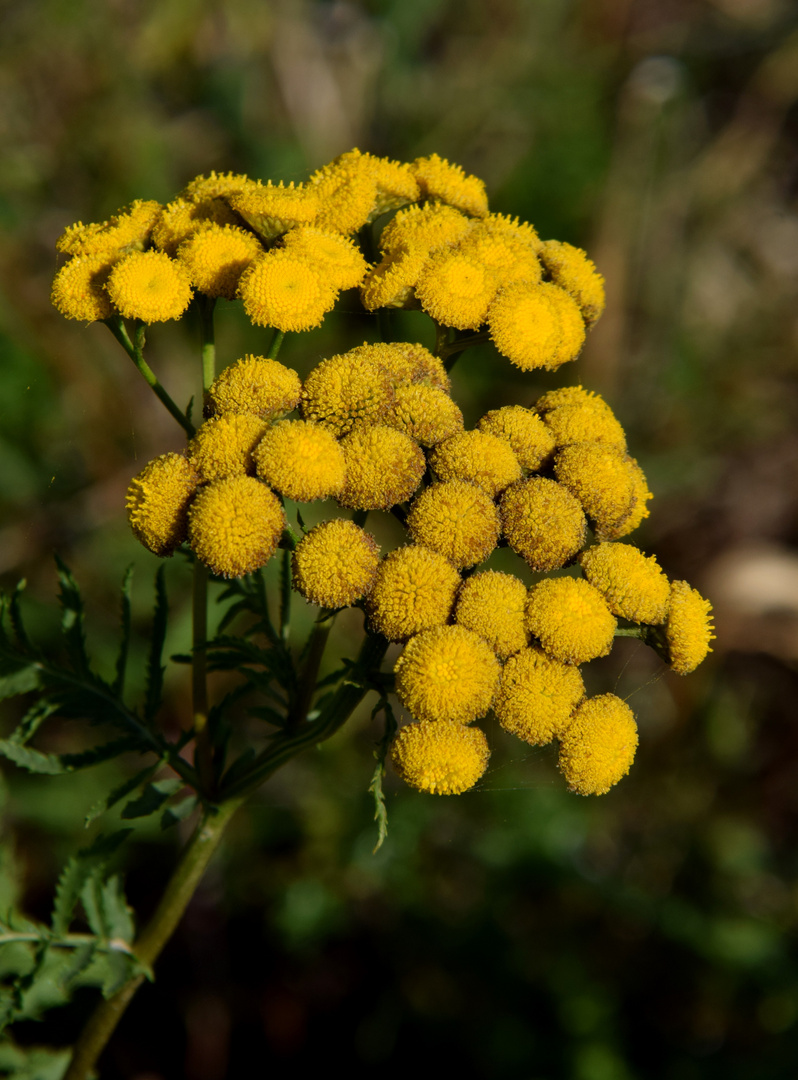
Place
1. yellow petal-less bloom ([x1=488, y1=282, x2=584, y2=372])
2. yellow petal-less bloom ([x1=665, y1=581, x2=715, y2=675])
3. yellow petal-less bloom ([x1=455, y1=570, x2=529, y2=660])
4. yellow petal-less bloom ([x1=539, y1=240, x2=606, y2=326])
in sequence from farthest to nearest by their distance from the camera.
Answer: yellow petal-less bloom ([x1=539, y1=240, x2=606, y2=326])
yellow petal-less bloom ([x1=488, y1=282, x2=584, y2=372])
yellow petal-less bloom ([x1=665, y1=581, x2=715, y2=675])
yellow petal-less bloom ([x1=455, y1=570, x2=529, y2=660])

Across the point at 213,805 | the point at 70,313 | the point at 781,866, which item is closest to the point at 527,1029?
the point at 781,866

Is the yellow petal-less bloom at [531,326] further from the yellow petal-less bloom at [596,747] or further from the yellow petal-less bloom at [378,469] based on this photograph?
the yellow petal-less bloom at [596,747]

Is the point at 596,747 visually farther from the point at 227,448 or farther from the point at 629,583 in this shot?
the point at 227,448

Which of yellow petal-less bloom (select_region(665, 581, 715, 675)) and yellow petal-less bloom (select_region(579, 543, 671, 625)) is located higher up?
yellow petal-less bloom (select_region(579, 543, 671, 625))

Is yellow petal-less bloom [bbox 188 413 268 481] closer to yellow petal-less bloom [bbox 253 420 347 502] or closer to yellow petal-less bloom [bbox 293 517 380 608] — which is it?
yellow petal-less bloom [bbox 253 420 347 502]

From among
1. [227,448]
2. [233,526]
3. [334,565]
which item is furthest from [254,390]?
[334,565]

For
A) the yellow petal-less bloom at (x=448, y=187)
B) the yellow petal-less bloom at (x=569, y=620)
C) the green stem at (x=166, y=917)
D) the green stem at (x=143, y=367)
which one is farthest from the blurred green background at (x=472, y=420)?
the yellow petal-less bloom at (x=448, y=187)

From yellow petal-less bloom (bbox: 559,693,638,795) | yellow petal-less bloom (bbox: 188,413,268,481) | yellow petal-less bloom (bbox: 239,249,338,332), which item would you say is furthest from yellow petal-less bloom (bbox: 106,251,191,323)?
yellow petal-less bloom (bbox: 559,693,638,795)
